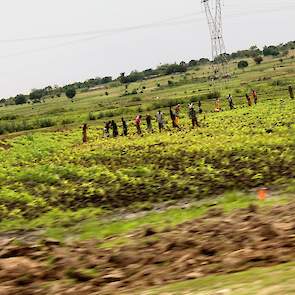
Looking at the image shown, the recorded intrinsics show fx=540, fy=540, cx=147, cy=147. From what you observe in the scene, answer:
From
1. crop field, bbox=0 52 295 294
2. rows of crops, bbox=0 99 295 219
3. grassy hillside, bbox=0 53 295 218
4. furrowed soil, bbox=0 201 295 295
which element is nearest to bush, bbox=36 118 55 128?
crop field, bbox=0 52 295 294

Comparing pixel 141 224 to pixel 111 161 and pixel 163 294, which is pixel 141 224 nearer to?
pixel 163 294

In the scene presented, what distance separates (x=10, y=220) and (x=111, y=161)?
1118 cm

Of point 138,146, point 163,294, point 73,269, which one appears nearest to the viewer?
point 163,294

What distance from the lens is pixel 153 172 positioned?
803 inches

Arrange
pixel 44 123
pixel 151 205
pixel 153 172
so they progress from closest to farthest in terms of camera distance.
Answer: pixel 151 205 < pixel 153 172 < pixel 44 123

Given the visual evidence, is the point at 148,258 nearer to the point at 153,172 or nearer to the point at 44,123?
the point at 153,172

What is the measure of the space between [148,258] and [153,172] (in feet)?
39.9

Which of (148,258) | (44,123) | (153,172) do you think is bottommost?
(153,172)

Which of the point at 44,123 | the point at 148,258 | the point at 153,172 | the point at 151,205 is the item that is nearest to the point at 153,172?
the point at 153,172

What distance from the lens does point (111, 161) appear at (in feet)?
83.5

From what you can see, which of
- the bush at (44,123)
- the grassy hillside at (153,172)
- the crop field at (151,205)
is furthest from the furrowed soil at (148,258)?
the bush at (44,123)

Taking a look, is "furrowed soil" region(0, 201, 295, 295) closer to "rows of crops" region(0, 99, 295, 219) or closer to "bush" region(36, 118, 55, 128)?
"rows of crops" region(0, 99, 295, 219)

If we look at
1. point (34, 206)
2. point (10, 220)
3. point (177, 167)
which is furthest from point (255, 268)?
point (177, 167)

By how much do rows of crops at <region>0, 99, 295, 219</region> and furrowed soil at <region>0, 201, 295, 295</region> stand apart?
5.78 metres
